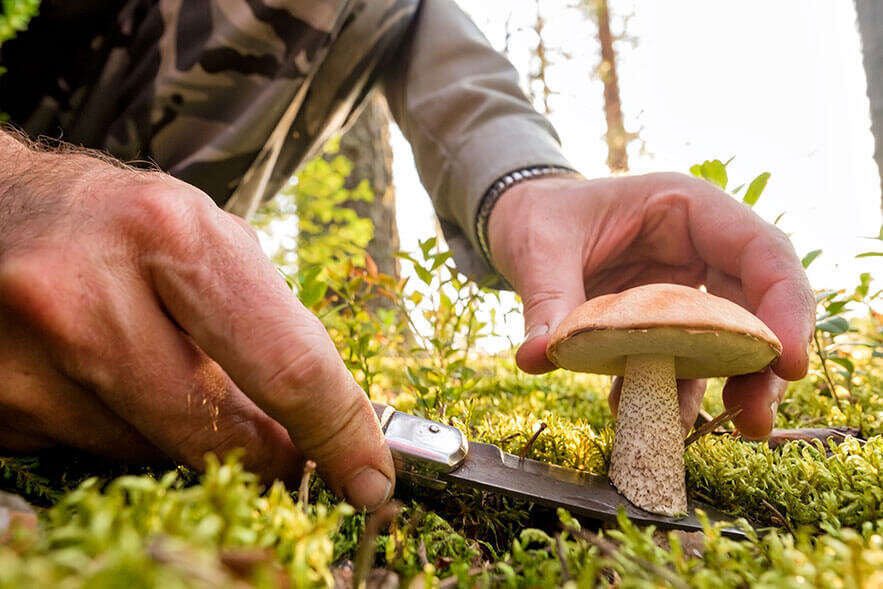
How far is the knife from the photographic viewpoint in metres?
0.95

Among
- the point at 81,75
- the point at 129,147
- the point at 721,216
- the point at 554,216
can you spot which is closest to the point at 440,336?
the point at 554,216

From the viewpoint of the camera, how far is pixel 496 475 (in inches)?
38.7

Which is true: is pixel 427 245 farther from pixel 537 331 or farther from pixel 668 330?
pixel 668 330

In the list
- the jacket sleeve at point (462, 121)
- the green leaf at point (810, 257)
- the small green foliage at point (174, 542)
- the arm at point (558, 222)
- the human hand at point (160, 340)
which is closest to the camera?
the small green foliage at point (174, 542)

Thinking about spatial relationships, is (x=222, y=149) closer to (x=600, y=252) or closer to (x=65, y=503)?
(x=600, y=252)

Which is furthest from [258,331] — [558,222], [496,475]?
[558,222]

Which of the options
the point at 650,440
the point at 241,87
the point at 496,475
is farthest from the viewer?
the point at 241,87

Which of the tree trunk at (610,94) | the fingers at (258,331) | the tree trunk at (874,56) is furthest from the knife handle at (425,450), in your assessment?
the tree trunk at (610,94)

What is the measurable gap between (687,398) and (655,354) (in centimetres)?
42

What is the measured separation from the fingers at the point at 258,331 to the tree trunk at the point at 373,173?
4177 millimetres

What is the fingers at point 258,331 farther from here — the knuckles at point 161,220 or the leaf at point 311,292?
the leaf at point 311,292

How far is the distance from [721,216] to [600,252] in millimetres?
374

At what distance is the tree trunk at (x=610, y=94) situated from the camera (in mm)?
7742

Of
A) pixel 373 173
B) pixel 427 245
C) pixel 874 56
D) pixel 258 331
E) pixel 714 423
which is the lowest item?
pixel 373 173
